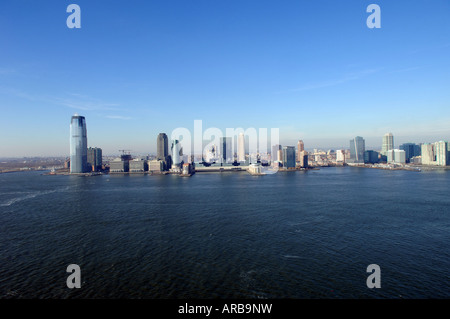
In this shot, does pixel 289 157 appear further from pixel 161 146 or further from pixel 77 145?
pixel 77 145

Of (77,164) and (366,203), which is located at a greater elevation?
(77,164)

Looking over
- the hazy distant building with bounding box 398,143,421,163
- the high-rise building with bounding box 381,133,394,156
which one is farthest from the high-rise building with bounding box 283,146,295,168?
the hazy distant building with bounding box 398,143,421,163

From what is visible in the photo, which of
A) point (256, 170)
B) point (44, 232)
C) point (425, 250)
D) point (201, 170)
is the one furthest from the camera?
point (201, 170)

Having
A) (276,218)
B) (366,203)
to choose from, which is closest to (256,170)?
(366,203)

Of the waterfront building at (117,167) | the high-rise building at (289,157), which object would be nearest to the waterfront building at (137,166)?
the waterfront building at (117,167)

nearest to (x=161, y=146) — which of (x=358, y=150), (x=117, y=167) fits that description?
(x=117, y=167)
